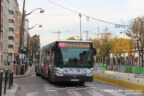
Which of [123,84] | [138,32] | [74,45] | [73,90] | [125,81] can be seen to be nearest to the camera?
[73,90]

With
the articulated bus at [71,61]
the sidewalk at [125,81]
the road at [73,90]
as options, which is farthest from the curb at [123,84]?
the articulated bus at [71,61]

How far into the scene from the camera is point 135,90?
1443 cm

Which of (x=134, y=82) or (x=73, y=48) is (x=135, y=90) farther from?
(x=73, y=48)

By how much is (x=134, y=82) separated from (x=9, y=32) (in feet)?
242

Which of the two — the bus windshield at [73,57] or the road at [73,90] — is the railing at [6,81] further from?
the bus windshield at [73,57]

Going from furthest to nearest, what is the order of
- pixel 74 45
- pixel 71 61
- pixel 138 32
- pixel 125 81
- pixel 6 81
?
pixel 138 32 → pixel 74 45 → pixel 71 61 → pixel 125 81 → pixel 6 81

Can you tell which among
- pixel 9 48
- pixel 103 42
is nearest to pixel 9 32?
pixel 9 48

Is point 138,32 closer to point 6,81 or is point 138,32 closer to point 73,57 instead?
point 73,57

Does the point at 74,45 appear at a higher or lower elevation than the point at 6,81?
higher

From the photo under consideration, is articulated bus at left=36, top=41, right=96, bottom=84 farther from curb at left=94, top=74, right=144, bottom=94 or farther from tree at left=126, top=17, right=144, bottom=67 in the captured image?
tree at left=126, top=17, right=144, bottom=67

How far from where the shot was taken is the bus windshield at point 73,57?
54.5 feet

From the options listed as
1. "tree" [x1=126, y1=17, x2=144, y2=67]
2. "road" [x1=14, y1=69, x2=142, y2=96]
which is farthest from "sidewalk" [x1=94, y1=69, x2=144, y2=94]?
"tree" [x1=126, y1=17, x2=144, y2=67]

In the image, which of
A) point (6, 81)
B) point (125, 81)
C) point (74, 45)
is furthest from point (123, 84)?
point (6, 81)

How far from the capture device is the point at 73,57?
1675cm
